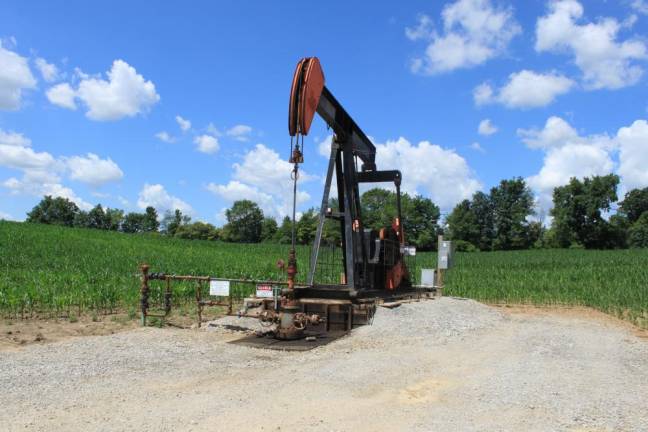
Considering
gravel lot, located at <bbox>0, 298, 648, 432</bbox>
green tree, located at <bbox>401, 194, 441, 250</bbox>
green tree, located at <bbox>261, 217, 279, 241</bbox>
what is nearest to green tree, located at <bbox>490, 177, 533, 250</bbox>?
green tree, located at <bbox>401, 194, 441, 250</bbox>

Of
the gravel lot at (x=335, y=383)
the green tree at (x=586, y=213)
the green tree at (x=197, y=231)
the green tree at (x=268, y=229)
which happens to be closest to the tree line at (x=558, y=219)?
the green tree at (x=586, y=213)

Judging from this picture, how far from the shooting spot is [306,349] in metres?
8.12

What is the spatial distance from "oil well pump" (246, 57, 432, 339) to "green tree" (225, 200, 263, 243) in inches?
4127

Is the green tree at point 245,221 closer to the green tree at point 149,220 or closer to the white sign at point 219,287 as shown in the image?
the green tree at point 149,220

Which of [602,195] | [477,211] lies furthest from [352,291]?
[477,211]

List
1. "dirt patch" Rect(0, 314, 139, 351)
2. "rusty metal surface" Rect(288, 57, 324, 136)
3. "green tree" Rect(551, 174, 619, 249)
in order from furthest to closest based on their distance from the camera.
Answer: "green tree" Rect(551, 174, 619, 249), "dirt patch" Rect(0, 314, 139, 351), "rusty metal surface" Rect(288, 57, 324, 136)

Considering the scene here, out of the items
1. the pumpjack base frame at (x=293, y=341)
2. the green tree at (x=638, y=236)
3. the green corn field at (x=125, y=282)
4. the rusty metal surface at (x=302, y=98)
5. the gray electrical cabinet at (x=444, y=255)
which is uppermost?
the green tree at (x=638, y=236)

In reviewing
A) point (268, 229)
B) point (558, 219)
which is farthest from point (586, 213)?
point (268, 229)

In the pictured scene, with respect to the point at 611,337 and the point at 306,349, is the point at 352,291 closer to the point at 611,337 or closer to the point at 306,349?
the point at 306,349

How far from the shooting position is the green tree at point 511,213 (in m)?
85.9

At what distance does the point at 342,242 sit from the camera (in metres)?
11.3

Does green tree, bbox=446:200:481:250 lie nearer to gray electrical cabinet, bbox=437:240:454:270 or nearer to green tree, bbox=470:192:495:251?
green tree, bbox=470:192:495:251

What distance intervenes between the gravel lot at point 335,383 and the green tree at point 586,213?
235ft

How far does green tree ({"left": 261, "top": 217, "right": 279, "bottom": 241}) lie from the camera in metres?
112
